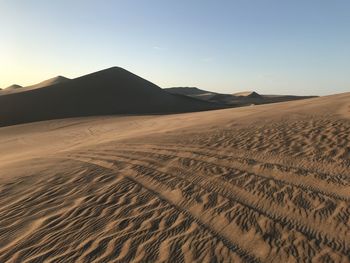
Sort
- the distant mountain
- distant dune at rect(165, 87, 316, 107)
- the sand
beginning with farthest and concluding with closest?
distant dune at rect(165, 87, 316, 107) → the distant mountain → the sand

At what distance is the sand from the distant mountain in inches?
1191

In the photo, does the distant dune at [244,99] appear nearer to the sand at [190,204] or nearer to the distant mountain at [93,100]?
the distant mountain at [93,100]

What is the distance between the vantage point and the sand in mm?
4590

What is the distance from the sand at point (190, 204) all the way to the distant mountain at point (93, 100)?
3024 cm

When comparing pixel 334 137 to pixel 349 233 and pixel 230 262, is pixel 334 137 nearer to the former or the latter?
pixel 349 233

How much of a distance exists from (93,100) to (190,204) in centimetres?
4057

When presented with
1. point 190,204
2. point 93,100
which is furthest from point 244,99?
point 190,204

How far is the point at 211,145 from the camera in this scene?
32.8 ft

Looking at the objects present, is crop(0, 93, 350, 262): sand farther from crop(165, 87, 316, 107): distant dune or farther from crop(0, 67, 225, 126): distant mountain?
crop(165, 87, 316, 107): distant dune

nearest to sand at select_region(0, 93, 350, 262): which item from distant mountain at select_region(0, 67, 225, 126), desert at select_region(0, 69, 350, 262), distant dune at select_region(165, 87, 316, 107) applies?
desert at select_region(0, 69, 350, 262)

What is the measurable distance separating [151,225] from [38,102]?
4079 cm

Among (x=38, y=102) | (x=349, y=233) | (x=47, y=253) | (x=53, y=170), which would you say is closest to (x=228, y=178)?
(x=349, y=233)

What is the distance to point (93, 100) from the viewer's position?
44688mm

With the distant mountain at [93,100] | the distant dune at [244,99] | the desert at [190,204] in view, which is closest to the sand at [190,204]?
the desert at [190,204]
